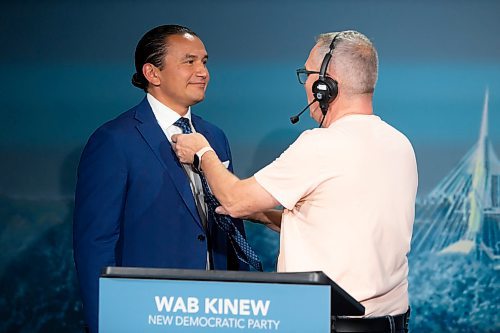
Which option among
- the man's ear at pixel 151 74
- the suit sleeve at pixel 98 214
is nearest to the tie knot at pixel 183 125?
the man's ear at pixel 151 74

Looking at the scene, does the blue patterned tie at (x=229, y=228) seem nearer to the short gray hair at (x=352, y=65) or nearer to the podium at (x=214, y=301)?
the short gray hair at (x=352, y=65)

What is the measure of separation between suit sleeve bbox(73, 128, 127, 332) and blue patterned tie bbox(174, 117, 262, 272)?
261 millimetres

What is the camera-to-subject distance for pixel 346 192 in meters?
2.42

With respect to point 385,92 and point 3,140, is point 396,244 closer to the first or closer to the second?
point 385,92

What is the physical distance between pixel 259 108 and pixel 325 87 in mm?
1740

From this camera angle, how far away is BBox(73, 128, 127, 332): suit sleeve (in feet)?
9.84

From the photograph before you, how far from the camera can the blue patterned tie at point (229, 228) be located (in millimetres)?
3062

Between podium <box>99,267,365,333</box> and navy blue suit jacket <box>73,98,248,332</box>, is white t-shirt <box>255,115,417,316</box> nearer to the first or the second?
podium <box>99,267,365,333</box>

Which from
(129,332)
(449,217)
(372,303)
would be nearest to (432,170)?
(449,217)

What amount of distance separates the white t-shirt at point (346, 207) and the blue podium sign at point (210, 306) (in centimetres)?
60

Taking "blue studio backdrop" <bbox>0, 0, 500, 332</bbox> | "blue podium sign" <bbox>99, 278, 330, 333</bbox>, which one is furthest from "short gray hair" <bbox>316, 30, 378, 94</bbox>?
"blue studio backdrop" <bbox>0, 0, 500, 332</bbox>

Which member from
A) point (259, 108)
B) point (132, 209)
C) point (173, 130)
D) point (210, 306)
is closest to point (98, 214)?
point (132, 209)

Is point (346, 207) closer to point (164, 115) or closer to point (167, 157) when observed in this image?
point (167, 157)

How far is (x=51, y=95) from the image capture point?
4.38 m
